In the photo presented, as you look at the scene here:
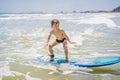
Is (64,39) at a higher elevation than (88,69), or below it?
higher

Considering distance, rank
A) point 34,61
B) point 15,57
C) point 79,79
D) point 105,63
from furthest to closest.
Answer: point 15,57 → point 34,61 → point 105,63 → point 79,79

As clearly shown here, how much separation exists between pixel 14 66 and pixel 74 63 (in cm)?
195

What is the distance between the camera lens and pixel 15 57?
8.50 metres

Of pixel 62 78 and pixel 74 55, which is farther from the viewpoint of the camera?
pixel 74 55

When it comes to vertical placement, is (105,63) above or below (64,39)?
below

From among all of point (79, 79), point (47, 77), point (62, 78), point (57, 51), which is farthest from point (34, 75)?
point (57, 51)

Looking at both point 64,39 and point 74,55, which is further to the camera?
point 74,55

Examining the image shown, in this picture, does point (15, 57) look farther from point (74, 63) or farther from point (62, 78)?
point (62, 78)

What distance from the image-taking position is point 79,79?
5.80 metres

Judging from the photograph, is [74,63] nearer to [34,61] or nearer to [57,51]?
[34,61]

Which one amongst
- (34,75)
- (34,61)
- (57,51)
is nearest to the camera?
(34,75)

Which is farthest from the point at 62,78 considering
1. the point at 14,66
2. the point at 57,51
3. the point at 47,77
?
the point at 57,51

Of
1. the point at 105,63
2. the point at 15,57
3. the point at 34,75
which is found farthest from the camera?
the point at 15,57

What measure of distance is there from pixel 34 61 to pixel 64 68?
144 centimetres
